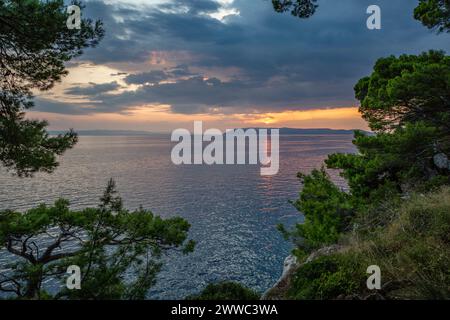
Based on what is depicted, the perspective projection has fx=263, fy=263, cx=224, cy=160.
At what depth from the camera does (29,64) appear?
880cm

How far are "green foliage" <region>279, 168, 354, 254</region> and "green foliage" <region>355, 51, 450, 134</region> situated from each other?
7.19 metres

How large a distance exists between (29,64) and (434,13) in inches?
655

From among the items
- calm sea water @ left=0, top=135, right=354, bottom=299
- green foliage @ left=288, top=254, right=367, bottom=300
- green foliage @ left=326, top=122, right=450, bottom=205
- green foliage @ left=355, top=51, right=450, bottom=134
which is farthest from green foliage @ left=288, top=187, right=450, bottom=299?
calm sea water @ left=0, top=135, right=354, bottom=299

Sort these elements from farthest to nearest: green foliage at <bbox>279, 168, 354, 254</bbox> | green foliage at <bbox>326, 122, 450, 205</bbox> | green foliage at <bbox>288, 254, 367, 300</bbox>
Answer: green foliage at <bbox>279, 168, 354, 254</bbox>
green foliage at <bbox>326, 122, 450, 205</bbox>
green foliage at <bbox>288, 254, 367, 300</bbox>

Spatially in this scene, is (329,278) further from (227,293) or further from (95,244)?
(95,244)

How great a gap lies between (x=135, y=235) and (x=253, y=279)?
2250cm

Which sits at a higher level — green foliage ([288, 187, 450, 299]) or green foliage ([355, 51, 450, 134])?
green foliage ([355, 51, 450, 134])

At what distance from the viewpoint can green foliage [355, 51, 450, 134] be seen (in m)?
11.5

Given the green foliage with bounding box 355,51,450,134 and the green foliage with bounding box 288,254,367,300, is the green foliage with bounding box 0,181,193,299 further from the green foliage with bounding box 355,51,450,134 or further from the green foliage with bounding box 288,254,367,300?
the green foliage with bounding box 355,51,450,134

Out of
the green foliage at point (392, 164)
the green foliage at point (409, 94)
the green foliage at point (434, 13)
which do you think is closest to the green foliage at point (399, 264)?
the green foliage at point (392, 164)

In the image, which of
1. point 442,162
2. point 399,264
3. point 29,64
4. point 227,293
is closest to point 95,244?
point 227,293
